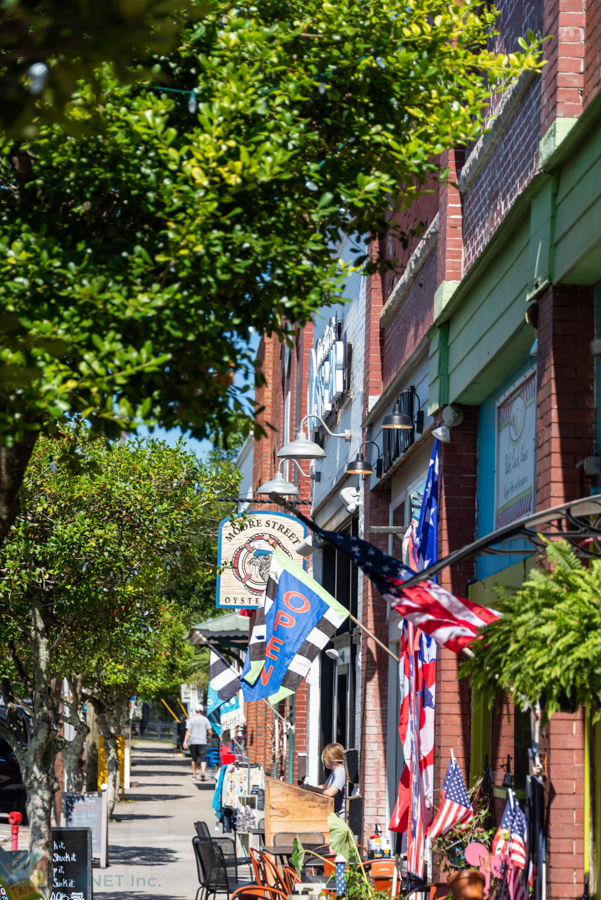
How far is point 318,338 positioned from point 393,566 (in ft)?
45.2

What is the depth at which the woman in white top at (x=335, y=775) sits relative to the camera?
38.7 ft

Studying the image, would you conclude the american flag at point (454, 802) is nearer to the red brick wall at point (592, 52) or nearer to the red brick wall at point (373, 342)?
the red brick wall at point (592, 52)

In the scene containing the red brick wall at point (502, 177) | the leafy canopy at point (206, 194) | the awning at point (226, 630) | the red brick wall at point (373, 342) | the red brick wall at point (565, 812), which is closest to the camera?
the leafy canopy at point (206, 194)

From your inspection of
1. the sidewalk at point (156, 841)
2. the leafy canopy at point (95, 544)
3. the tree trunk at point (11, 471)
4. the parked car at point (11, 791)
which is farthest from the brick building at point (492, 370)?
the parked car at point (11, 791)

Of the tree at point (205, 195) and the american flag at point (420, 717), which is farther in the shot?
the american flag at point (420, 717)

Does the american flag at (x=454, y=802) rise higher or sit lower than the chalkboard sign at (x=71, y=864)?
higher

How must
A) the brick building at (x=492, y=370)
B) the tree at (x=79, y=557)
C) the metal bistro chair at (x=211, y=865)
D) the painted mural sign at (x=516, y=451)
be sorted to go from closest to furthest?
the brick building at (x=492, y=370), the painted mural sign at (x=516, y=451), the metal bistro chair at (x=211, y=865), the tree at (x=79, y=557)

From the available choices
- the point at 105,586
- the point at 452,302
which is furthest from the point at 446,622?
the point at 105,586

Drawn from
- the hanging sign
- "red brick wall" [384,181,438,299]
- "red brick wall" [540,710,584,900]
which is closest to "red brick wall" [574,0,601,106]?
"red brick wall" [384,181,438,299]

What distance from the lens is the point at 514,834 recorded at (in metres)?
6.18

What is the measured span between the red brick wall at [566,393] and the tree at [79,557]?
Result: 5.31 metres

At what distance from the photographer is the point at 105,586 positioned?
11.6 meters

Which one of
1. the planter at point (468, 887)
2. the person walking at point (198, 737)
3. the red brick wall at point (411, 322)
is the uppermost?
the red brick wall at point (411, 322)

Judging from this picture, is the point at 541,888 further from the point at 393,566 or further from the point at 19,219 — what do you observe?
the point at 19,219
